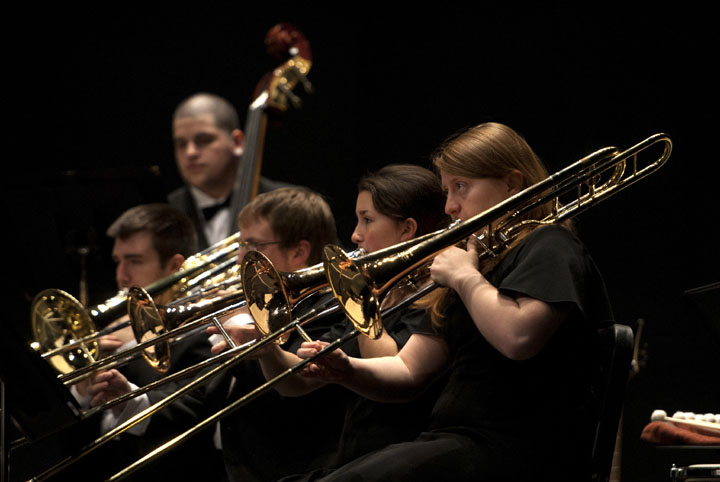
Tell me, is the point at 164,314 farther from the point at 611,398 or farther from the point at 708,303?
the point at 708,303

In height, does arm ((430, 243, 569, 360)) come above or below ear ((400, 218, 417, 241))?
below

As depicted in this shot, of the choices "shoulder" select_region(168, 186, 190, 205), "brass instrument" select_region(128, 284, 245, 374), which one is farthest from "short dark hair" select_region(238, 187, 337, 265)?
"shoulder" select_region(168, 186, 190, 205)

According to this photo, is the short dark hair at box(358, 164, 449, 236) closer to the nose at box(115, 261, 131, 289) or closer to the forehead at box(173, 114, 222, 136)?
the nose at box(115, 261, 131, 289)

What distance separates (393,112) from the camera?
4.38 metres

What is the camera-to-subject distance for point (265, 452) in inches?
95.3

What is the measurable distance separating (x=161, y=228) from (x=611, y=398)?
6.85 ft

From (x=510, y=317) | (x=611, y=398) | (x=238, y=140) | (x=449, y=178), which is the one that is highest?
(x=238, y=140)

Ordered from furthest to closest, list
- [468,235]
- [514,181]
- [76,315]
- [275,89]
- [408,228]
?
1. [275,89]
2. [76,315]
3. [408,228]
4. [514,181]
5. [468,235]

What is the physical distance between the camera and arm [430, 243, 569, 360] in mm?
1712

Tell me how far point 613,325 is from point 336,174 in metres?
3.00

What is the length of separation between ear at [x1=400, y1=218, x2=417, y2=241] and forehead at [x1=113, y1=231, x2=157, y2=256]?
1341mm

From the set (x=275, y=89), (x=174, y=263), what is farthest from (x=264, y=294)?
(x=275, y=89)

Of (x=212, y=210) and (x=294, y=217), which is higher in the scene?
(x=212, y=210)

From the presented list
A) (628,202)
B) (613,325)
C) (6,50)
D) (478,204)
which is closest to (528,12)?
(628,202)
